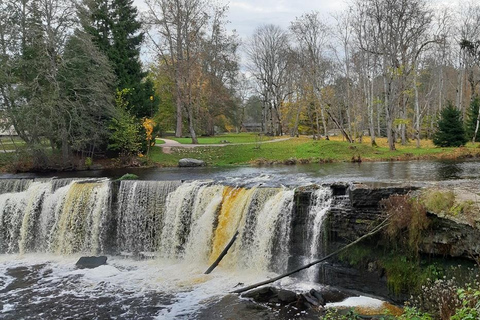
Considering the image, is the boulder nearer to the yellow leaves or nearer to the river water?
the yellow leaves

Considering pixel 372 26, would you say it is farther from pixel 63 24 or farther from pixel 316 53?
pixel 63 24

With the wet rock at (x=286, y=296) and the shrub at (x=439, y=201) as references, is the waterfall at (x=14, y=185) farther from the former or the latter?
the shrub at (x=439, y=201)

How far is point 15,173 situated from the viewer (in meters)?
20.2

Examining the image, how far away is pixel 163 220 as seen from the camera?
12867 mm

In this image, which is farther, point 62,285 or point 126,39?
point 126,39

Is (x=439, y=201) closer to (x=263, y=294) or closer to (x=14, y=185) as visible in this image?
(x=263, y=294)

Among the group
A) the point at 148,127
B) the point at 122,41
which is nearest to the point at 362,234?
the point at 148,127

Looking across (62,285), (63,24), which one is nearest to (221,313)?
(62,285)

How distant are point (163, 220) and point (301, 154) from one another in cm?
1316

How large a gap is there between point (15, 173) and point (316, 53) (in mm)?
22342

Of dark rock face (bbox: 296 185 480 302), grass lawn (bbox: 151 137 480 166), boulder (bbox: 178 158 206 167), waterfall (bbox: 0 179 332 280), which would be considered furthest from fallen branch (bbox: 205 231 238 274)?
grass lawn (bbox: 151 137 480 166)

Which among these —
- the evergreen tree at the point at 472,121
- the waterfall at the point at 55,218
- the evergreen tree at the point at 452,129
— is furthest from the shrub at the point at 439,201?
the evergreen tree at the point at 472,121

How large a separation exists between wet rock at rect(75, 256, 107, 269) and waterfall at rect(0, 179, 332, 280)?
752 millimetres

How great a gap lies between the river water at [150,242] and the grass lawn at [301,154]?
592cm
